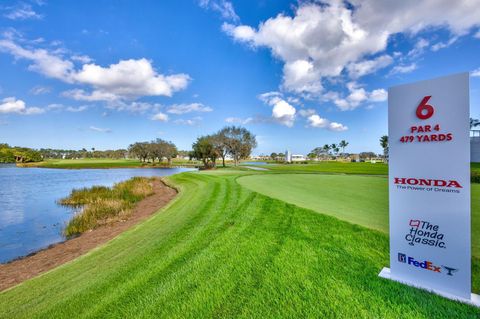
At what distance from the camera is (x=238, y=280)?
12.8ft

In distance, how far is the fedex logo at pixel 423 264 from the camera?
3.38 metres

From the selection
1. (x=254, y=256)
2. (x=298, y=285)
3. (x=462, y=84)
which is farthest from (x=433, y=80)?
(x=254, y=256)

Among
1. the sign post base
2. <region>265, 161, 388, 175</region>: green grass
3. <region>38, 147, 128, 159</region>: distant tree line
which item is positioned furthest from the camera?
<region>38, 147, 128, 159</region>: distant tree line

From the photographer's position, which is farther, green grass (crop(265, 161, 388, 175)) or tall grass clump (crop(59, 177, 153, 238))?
green grass (crop(265, 161, 388, 175))

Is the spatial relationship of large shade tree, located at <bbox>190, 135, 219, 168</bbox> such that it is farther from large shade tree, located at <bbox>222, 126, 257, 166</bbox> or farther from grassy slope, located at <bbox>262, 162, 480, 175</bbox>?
grassy slope, located at <bbox>262, 162, 480, 175</bbox>

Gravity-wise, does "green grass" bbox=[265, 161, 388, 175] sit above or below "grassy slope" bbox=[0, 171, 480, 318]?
above

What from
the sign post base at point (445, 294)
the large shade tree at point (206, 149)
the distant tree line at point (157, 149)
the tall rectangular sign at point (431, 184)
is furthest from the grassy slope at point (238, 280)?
the distant tree line at point (157, 149)

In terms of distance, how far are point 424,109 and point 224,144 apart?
51.3m

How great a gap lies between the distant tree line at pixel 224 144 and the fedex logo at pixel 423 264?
4921 centimetres

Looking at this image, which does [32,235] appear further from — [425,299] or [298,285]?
[425,299]

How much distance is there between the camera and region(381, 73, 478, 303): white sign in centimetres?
318

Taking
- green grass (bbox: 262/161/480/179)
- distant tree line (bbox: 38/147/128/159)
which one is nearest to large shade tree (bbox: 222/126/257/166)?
green grass (bbox: 262/161/480/179)

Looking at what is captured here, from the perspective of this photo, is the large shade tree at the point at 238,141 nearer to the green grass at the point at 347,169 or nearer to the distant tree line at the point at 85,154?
the green grass at the point at 347,169

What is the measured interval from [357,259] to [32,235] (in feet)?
44.2
